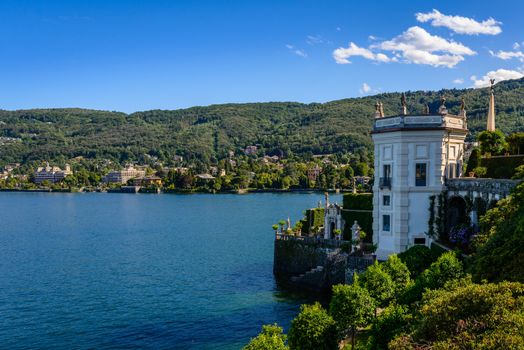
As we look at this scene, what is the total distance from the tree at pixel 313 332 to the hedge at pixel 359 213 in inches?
851

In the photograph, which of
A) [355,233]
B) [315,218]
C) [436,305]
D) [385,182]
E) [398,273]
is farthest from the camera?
[315,218]

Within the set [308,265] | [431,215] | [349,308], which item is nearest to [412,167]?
[431,215]

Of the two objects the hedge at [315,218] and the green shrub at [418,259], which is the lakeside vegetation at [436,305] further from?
the hedge at [315,218]

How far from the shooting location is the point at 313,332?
75.8ft

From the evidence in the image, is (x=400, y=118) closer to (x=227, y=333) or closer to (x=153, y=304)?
(x=227, y=333)

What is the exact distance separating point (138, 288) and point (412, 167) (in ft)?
91.1

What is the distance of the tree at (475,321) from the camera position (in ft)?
45.0

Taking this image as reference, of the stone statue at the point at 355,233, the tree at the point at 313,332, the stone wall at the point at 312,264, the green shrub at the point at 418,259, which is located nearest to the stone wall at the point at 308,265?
the stone wall at the point at 312,264

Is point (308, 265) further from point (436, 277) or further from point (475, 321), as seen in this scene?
point (475, 321)

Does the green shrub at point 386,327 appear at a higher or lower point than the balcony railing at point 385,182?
lower

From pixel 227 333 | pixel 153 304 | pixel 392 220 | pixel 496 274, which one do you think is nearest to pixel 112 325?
pixel 153 304

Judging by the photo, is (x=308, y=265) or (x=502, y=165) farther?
(x=308, y=265)

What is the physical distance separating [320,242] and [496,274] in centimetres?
2568

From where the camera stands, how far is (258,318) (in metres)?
39.1
